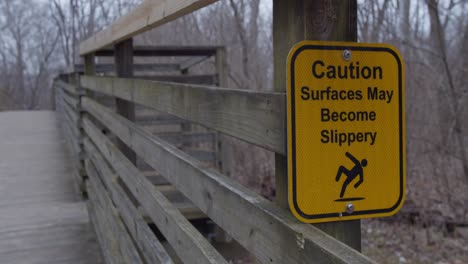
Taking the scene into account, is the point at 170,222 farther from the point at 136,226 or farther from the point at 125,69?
the point at 125,69

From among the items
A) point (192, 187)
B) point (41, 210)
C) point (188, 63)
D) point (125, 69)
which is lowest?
point (41, 210)

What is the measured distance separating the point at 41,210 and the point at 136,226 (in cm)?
374

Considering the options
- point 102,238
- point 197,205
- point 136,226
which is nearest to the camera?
point 197,205

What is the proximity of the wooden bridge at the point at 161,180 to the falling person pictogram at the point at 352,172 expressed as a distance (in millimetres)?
118

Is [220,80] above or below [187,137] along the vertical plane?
above

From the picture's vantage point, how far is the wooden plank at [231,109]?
1.63 m

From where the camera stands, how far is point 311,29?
1.57 metres

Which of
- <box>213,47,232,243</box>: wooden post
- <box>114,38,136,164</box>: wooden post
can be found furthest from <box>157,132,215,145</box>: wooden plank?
<box>114,38,136,164</box>: wooden post

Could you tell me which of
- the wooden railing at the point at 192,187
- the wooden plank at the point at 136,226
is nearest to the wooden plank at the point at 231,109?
the wooden railing at the point at 192,187

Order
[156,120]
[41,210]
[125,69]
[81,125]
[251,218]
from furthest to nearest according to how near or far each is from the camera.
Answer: [156,120], [81,125], [41,210], [125,69], [251,218]

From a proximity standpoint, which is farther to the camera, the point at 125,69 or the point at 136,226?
the point at 125,69

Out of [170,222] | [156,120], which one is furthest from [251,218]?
[156,120]

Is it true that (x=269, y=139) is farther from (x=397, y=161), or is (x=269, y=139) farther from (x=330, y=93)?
(x=397, y=161)

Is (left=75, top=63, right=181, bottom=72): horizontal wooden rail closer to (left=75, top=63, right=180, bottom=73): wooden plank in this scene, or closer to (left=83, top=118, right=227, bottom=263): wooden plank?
(left=75, top=63, right=180, bottom=73): wooden plank
